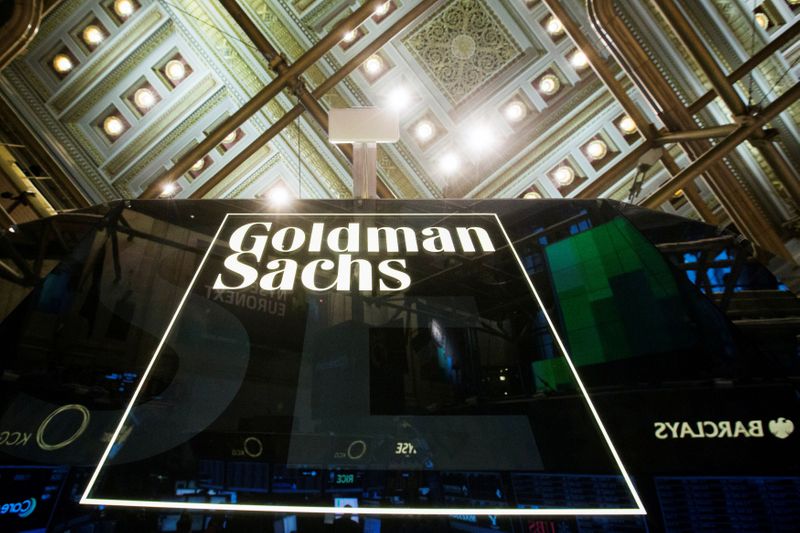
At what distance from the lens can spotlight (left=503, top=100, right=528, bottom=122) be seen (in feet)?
21.6

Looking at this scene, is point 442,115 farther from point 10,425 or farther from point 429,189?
point 10,425

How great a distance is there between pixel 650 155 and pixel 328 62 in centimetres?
443

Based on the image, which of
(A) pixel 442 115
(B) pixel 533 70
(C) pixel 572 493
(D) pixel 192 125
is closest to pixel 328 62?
(A) pixel 442 115

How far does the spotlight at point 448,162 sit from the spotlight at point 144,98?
14.3 feet

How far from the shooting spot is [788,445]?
1.04 m

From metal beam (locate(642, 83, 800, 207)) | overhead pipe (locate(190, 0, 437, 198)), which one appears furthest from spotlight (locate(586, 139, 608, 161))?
overhead pipe (locate(190, 0, 437, 198))

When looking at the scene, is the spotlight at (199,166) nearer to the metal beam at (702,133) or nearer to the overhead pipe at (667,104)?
the overhead pipe at (667,104)

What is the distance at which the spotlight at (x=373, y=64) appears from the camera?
640cm

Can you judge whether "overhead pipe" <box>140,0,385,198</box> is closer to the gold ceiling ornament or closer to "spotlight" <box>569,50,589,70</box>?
the gold ceiling ornament

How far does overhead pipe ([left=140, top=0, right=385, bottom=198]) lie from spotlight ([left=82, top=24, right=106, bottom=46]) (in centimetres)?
308

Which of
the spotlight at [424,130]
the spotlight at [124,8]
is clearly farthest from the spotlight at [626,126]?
the spotlight at [124,8]

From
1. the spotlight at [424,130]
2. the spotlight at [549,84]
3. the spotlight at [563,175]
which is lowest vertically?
the spotlight at [563,175]

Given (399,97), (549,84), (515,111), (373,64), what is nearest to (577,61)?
(549,84)

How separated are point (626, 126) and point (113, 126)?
7582mm
